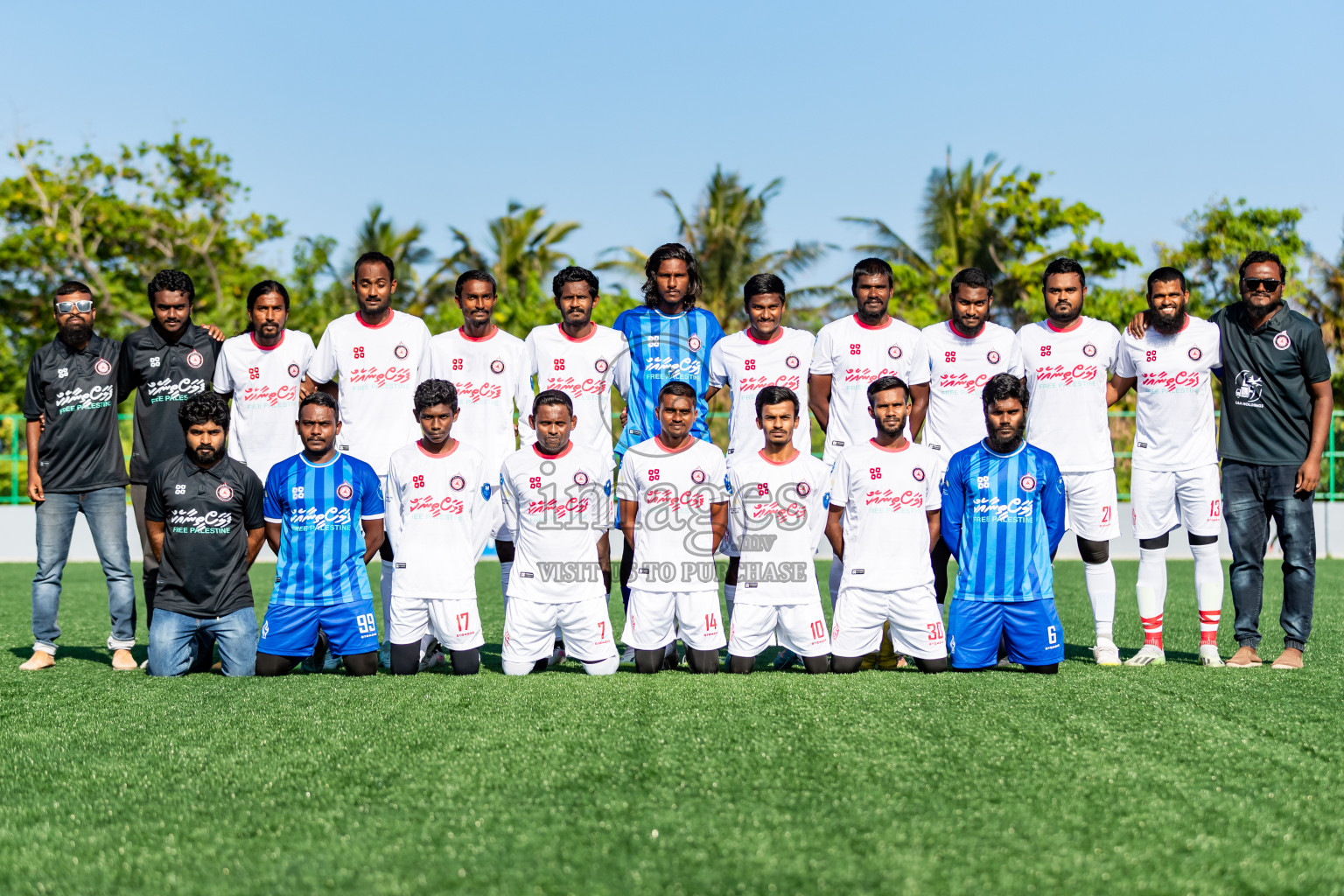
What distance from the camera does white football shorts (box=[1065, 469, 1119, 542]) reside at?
5.94 m

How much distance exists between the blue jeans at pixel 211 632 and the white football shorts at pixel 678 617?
1941 millimetres

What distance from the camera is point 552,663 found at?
237 inches

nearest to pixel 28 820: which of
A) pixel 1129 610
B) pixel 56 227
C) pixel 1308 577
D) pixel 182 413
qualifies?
pixel 182 413

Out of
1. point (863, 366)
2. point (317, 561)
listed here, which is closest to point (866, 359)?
point (863, 366)

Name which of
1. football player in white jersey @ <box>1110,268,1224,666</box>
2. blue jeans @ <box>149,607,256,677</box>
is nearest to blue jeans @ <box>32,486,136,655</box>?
blue jeans @ <box>149,607,256,677</box>

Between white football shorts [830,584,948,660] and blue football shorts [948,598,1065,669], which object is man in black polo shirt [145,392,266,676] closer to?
white football shorts [830,584,948,660]

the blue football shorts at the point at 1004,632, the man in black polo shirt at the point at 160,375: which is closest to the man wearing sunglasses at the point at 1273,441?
the blue football shorts at the point at 1004,632

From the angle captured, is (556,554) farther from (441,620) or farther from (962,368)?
(962,368)

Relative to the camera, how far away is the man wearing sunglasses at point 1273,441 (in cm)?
572

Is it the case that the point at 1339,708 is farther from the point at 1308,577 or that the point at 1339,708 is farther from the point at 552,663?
the point at 552,663

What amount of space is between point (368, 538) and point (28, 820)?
2651 millimetres

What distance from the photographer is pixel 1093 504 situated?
596 centimetres

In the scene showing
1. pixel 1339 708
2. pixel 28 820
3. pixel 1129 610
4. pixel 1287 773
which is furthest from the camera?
pixel 1129 610

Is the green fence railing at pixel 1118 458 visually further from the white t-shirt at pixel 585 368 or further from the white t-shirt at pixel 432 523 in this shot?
the white t-shirt at pixel 432 523
